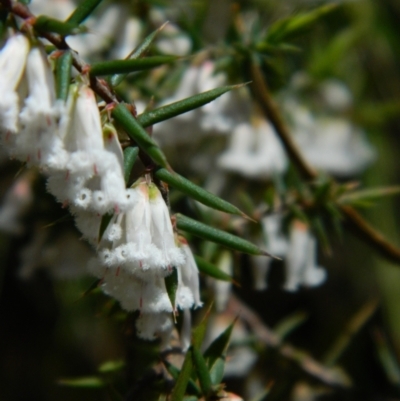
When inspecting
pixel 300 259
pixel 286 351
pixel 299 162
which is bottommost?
pixel 286 351

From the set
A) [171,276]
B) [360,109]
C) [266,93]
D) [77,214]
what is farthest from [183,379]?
[360,109]

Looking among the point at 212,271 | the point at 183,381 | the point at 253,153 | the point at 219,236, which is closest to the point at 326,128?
the point at 253,153

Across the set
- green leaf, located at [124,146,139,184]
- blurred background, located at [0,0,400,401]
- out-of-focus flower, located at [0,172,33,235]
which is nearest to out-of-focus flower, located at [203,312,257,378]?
blurred background, located at [0,0,400,401]

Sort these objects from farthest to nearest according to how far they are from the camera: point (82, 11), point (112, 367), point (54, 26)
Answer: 1. point (112, 367)
2. point (82, 11)
3. point (54, 26)

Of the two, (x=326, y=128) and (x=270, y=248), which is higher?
(x=326, y=128)

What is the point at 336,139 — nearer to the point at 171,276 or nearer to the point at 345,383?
the point at 345,383

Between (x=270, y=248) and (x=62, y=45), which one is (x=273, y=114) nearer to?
(x=270, y=248)

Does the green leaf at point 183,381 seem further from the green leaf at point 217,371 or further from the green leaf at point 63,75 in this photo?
the green leaf at point 63,75
